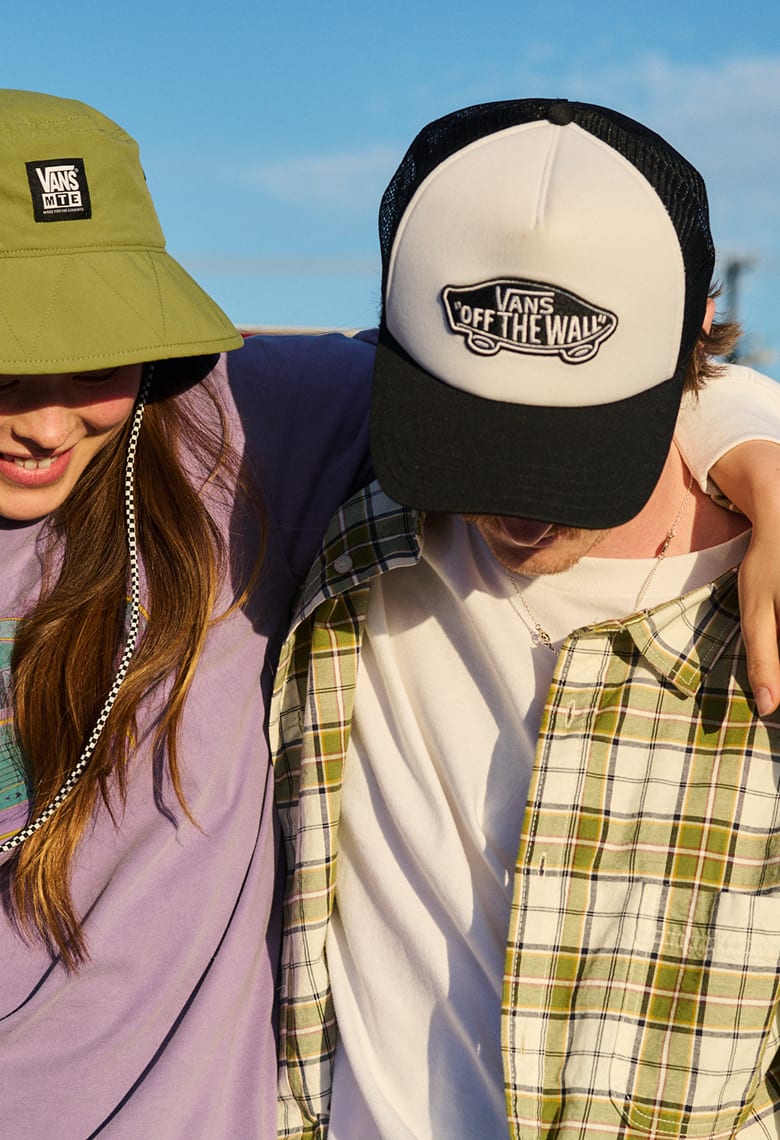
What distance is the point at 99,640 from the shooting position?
84.8 inches

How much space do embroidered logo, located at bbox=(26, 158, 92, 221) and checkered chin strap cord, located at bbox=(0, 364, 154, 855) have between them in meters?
0.35

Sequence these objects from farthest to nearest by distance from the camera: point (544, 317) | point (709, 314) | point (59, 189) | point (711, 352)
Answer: point (711, 352)
point (709, 314)
point (59, 189)
point (544, 317)

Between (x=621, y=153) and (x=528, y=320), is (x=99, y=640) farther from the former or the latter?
(x=621, y=153)

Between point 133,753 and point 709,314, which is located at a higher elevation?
point 709,314

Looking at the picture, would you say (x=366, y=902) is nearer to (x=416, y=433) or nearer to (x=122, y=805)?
(x=122, y=805)

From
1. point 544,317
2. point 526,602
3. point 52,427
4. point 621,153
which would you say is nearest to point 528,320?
point 544,317

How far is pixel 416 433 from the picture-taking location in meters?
1.82

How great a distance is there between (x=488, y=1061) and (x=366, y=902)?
31 centimetres

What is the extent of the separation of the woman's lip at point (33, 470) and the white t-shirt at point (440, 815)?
0.54 m

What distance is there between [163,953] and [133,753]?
0.32 meters

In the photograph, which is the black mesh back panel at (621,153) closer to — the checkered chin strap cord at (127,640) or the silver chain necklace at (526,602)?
the silver chain necklace at (526,602)

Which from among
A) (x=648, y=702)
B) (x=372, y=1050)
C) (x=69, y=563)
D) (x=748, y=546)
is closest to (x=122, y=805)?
(x=69, y=563)

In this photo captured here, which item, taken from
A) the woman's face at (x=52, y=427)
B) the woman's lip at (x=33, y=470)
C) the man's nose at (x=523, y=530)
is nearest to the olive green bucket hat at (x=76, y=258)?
the woman's face at (x=52, y=427)

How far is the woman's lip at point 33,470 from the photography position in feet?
6.64
